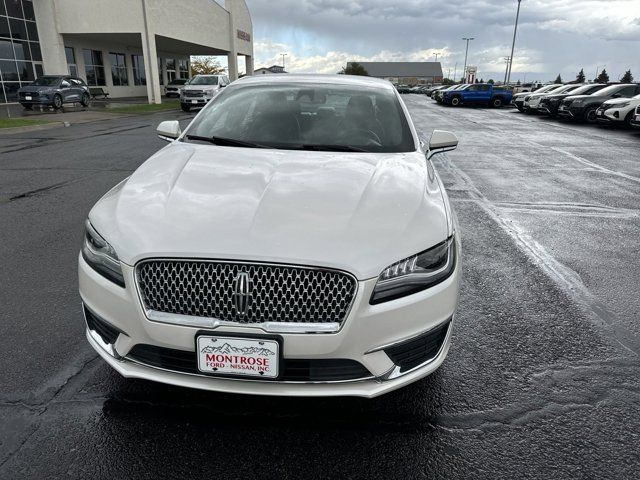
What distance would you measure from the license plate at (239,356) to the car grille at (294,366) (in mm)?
49

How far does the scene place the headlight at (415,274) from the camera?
2180 millimetres

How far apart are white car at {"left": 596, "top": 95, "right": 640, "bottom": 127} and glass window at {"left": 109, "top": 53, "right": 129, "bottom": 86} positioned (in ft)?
117

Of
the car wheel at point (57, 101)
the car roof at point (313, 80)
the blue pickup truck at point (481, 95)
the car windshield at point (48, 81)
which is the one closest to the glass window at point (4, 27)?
the car windshield at point (48, 81)

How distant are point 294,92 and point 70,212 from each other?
3757 mm

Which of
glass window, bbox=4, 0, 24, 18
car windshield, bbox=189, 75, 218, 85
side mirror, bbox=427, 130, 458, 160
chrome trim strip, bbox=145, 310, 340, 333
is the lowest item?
chrome trim strip, bbox=145, 310, 340, 333

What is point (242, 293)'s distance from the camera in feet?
6.98

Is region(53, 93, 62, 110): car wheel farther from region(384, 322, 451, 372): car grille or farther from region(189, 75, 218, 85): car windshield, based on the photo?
region(384, 322, 451, 372): car grille

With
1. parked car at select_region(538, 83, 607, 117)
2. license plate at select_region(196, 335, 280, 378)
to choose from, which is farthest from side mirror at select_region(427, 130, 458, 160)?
parked car at select_region(538, 83, 607, 117)

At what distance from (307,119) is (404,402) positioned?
220cm

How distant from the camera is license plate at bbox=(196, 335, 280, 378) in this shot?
83.1 inches

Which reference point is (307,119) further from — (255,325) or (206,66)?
(206,66)

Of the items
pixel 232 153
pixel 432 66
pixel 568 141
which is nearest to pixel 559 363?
pixel 232 153

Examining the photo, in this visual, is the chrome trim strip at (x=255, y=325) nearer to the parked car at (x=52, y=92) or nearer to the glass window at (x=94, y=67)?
the parked car at (x=52, y=92)

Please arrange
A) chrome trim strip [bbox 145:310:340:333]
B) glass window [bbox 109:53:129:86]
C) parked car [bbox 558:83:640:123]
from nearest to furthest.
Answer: chrome trim strip [bbox 145:310:340:333] → parked car [bbox 558:83:640:123] → glass window [bbox 109:53:129:86]
